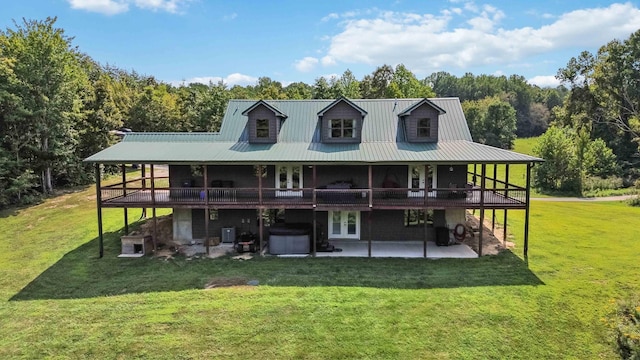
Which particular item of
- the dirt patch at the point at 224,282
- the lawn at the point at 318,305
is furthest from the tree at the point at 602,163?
the dirt patch at the point at 224,282

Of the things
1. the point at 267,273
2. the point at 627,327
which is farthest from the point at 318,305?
the point at 627,327

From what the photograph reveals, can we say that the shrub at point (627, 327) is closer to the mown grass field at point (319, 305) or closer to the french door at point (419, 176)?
the mown grass field at point (319, 305)

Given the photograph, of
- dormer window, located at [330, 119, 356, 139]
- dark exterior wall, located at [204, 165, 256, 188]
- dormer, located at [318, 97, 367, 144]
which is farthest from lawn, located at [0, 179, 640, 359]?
dormer window, located at [330, 119, 356, 139]

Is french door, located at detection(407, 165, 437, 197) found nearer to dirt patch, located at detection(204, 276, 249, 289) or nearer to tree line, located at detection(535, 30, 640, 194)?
dirt patch, located at detection(204, 276, 249, 289)

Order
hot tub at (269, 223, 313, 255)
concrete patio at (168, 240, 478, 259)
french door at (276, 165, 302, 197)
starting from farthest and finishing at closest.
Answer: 1. french door at (276, 165, 302, 197)
2. hot tub at (269, 223, 313, 255)
3. concrete patio at (168, 240, 478, 259)

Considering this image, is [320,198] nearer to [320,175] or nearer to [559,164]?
[320,175]

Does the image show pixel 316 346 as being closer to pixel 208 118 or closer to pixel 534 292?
pixel 534 292

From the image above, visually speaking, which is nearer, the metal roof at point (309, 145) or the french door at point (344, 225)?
the metal roof at point (309, 145)
